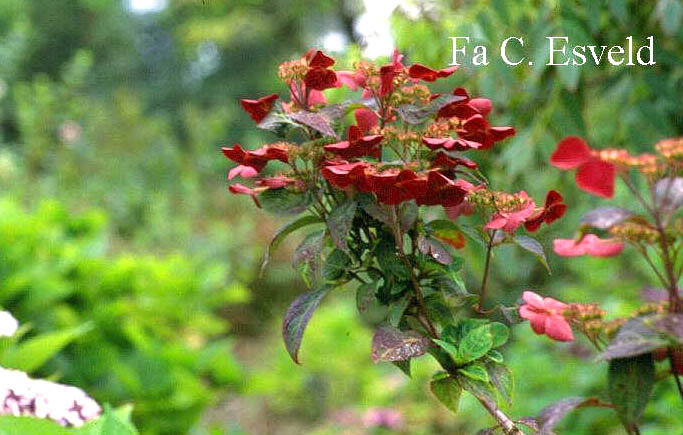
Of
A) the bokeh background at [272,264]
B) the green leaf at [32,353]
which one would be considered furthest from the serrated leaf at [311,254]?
the green leaf at [32,353]

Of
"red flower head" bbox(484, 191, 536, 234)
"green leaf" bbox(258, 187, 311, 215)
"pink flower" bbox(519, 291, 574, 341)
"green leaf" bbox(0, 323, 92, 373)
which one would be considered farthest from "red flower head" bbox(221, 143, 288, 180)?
"green leaf" bbox(0, 323, 92, 373)

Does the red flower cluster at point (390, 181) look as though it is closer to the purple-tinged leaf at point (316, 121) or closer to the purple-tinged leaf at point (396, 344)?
the purple-tinged leaf at point (316, 121)

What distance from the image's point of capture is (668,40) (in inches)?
92.5

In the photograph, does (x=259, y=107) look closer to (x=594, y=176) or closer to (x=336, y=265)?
(x=336, y=265)

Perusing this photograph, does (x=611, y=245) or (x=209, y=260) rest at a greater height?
(x=611, y=245)

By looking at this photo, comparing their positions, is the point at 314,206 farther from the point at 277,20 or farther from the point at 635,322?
the point at 277,20

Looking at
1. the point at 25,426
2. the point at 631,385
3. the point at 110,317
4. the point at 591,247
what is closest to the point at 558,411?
the point at 631,385

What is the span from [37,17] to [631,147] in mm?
14776

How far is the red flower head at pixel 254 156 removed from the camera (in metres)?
0.95

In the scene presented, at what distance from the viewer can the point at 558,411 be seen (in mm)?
1062

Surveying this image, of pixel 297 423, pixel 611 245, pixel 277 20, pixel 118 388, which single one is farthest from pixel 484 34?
pixel 277 20

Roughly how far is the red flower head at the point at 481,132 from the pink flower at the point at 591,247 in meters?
0.20

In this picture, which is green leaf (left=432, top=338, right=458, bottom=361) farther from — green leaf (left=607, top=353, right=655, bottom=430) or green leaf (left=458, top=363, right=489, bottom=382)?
green leaf (left=607, top=353, right=655, bottom=430)

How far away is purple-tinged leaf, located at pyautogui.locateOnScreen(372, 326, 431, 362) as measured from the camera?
926 millimetres
